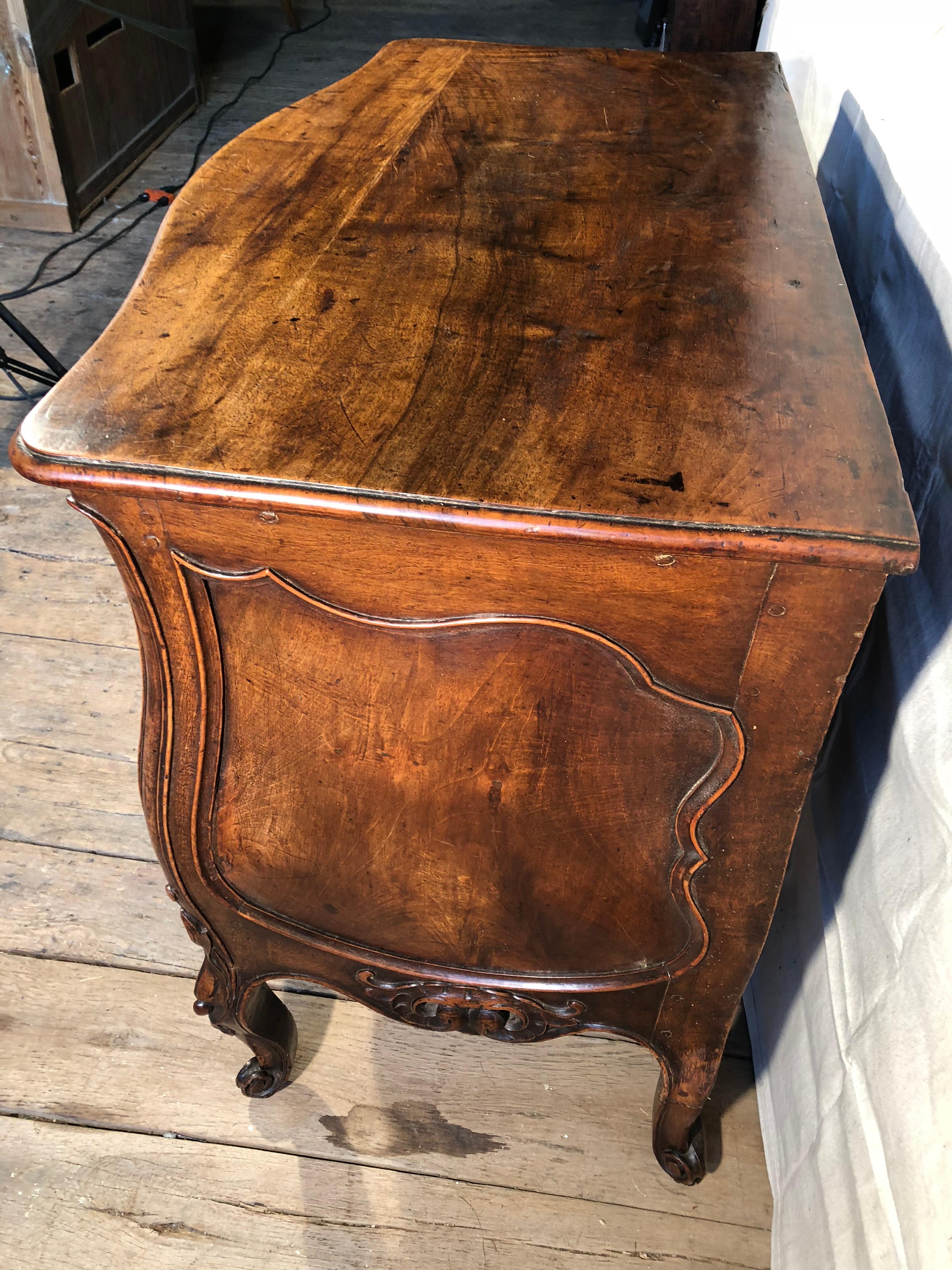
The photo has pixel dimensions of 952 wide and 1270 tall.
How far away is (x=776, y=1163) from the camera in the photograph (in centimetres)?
95

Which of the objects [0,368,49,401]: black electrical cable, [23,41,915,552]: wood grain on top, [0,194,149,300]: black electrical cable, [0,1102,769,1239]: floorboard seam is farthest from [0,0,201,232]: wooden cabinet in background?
[0,1102,769,1239]: floorboard seam

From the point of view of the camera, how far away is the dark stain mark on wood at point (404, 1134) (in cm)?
100

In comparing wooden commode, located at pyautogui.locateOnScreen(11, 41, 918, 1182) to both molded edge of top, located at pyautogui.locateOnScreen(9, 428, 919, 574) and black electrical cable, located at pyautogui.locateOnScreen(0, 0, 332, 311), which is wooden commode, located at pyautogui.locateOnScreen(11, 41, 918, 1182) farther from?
black electrical cable, located at pyautogui.locateOnScreen(0, 0, 332, 311)

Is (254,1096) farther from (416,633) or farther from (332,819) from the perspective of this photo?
(416,633)

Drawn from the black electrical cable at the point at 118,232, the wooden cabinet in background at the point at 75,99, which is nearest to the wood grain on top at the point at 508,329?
the black electrical cable at the point at 118,232

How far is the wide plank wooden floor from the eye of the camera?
93 cm

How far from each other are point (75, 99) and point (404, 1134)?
2.65 meters

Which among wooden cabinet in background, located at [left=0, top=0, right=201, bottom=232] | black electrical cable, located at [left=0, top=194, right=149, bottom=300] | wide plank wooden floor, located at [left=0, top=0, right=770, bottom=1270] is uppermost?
wooden cabinet in background, located at [left=0, top=0, right=201, bottom=232]

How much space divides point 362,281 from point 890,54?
1.76 ft

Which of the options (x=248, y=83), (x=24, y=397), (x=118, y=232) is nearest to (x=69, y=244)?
(x=118, y=232)

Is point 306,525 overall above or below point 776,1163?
above

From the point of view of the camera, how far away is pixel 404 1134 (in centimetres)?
101

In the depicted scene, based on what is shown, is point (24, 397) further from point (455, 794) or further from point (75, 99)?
point (455, 794)

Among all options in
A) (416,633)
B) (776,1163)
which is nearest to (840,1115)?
(776,1163)
